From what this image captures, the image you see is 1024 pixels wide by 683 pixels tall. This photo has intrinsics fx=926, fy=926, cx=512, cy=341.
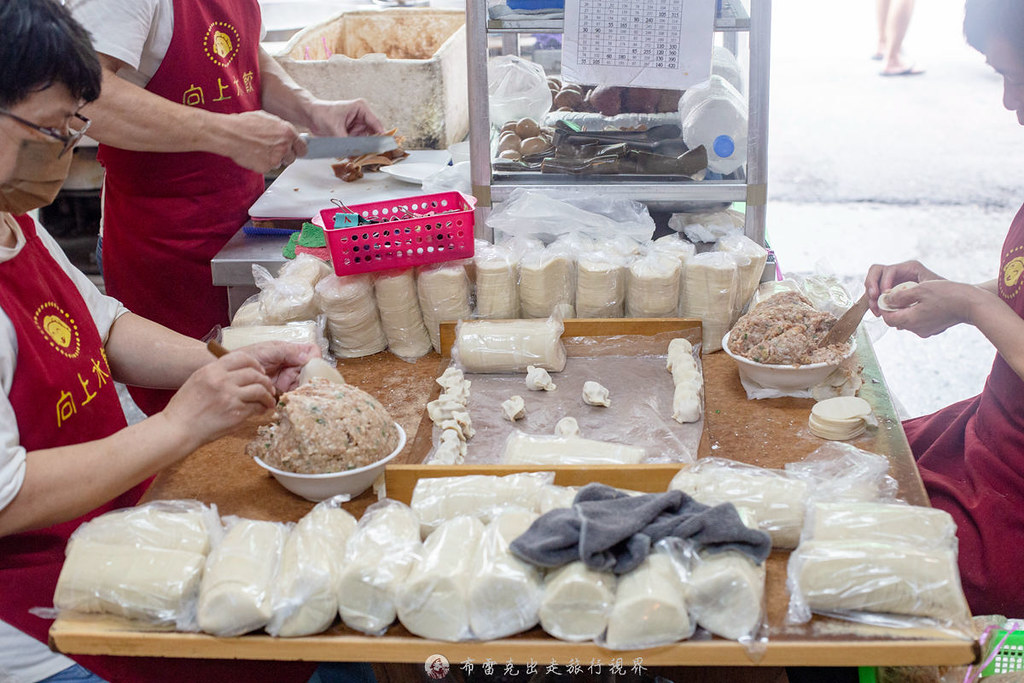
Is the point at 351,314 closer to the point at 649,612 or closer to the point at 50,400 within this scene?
the point at 50,400

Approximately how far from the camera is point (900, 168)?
796cm

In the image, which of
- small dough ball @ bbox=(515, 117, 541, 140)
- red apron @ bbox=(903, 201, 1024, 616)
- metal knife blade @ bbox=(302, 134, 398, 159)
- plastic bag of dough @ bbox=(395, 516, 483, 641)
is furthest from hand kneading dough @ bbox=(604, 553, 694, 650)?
metal knife blade @ bbox=(302, 134, 398, 159)

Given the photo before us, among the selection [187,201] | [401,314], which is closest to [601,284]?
[401,314]

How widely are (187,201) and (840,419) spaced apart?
2225 millimetres

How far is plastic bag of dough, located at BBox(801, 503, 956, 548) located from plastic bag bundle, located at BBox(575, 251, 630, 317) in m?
0.96

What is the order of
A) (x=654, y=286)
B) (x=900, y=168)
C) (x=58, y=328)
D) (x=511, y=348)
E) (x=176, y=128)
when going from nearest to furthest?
(x=58, y=328) < (x=511, y=348) < (x=654, y=286) < (x=176, y=128) < (x=900, y=168)

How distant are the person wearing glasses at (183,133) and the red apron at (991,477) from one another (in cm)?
213

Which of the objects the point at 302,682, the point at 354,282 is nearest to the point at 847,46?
the point at 354,282

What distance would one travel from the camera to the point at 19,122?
1.62m

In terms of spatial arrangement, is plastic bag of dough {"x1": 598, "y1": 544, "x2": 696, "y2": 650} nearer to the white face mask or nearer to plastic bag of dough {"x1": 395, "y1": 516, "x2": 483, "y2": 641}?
plastic bag of dough {"x1": 395, "y1": 516, "x2": 483, "y2": 641}

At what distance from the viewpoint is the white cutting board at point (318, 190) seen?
9.95ft

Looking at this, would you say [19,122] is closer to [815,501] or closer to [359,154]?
[815,501]

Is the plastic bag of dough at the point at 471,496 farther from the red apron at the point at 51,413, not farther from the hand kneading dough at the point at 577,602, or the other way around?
the red apron at the point at 51,413

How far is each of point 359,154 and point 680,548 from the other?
2302 millimetres
